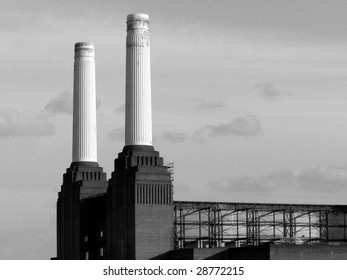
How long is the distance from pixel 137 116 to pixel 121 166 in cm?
542

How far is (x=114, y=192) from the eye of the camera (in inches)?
5394

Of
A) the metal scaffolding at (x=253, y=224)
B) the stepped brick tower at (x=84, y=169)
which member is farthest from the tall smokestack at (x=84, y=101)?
the metal scaffolding at (x=253, y=224)

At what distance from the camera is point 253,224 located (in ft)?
490

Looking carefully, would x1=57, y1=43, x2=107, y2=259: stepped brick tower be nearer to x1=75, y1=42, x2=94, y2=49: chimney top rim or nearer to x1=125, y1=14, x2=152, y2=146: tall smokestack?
x1=75, y1=42, x2=94, y2=49: chimney top rim

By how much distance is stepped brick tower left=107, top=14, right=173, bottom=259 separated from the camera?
13175 cm

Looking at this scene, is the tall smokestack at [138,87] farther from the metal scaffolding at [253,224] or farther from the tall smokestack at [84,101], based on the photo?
the tall smokestack at [84,101]

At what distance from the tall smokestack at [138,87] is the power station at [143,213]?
102 mm

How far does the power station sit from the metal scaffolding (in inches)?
4.5

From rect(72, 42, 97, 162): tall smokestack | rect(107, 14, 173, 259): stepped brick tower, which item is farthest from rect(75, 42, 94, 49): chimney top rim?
rect(107, 14, 173, 259): stepped brick tower

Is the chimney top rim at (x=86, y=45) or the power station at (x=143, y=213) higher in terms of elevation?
the chimney top rim at (x=86, y=45)

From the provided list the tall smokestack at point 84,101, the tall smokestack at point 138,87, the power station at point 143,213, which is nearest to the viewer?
the power station at point 143,213

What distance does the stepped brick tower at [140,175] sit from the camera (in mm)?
131750

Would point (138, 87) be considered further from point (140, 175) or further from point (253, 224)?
point (253, 224)
